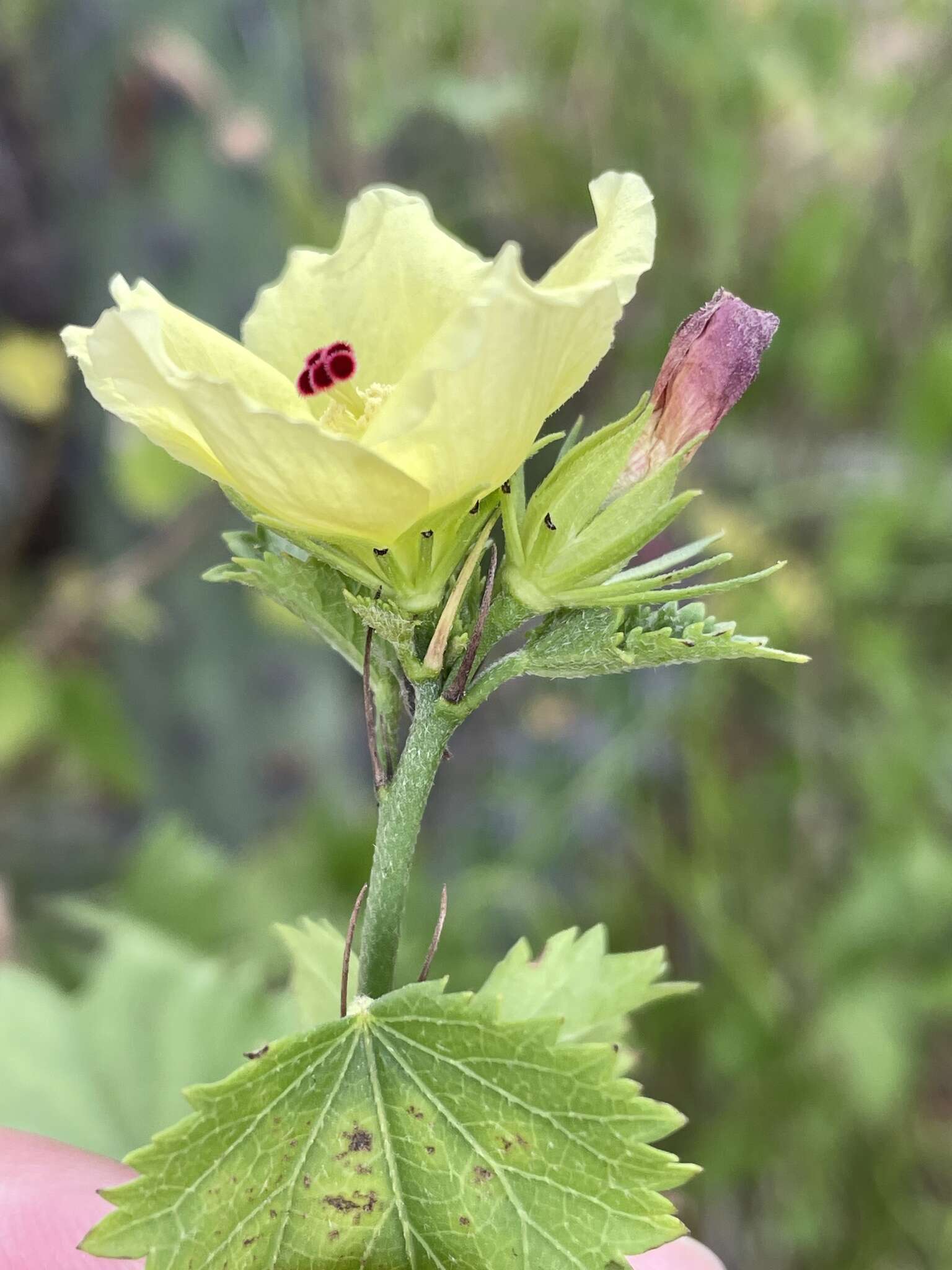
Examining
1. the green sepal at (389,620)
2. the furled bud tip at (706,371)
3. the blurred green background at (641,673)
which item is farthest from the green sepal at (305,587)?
the blurred green background at (641,673)

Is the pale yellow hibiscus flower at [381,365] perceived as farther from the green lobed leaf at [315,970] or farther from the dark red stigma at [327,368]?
the green lobed leaf at [315,970]

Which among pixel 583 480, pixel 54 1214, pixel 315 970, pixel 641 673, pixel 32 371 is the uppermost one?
pixel 32 371

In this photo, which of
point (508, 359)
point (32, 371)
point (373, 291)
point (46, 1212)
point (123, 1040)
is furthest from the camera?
point (32, 371)

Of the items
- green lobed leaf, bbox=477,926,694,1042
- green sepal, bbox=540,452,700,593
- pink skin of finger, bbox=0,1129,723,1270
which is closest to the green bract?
green sepal, bbox=540,452,700,593

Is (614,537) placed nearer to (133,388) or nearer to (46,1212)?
(133,388)

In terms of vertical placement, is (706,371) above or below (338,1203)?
above

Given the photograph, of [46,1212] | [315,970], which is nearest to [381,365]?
[315,970]
